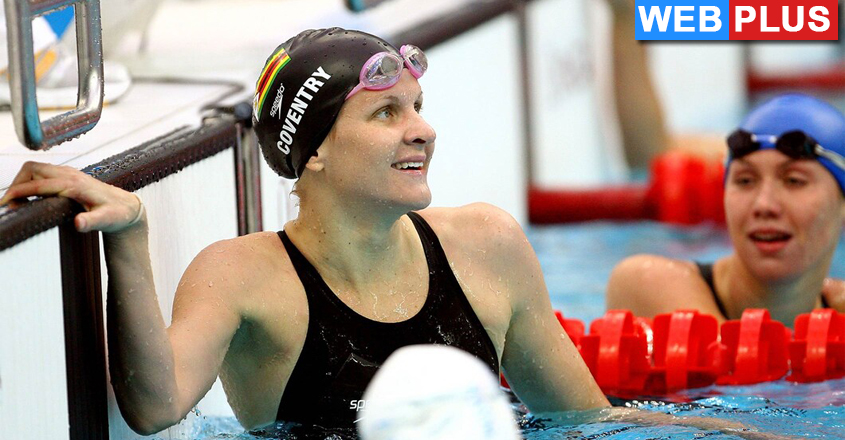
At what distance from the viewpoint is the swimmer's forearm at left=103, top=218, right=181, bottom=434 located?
198 cm

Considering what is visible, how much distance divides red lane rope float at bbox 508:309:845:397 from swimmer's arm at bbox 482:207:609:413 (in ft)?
1.67

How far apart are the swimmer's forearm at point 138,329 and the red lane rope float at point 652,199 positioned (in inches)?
150

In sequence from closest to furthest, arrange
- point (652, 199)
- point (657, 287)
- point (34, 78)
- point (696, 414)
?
point (34, 78) < point (696, 414) < point (657, 287) < point (652, 199)

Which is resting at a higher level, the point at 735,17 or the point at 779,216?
the point at 735,17

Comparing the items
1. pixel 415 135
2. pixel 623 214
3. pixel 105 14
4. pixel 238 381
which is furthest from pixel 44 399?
pixel 623 214

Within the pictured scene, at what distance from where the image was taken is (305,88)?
7.58 ft

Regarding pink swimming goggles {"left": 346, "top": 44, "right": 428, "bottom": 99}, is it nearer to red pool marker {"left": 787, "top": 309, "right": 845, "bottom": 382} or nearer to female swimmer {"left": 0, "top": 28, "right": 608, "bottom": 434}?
female swimmer {"left": 0, "top": 28, "right": 608, "bottom": 434}

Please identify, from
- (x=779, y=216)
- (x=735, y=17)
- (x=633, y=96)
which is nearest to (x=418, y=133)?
(x=779, y=216)

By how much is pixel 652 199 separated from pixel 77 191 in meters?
4.11

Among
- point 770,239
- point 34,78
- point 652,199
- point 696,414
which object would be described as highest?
point 34,78

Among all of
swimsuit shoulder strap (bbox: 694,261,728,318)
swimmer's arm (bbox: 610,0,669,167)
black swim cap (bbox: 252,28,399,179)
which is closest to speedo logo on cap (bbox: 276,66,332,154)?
black swim cap (bbox: 252,28,399,179)

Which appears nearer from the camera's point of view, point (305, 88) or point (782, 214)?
point (305, 88)

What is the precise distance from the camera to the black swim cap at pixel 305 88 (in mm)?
2312

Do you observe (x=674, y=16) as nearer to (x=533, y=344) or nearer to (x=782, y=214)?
(x=782, y=214)
